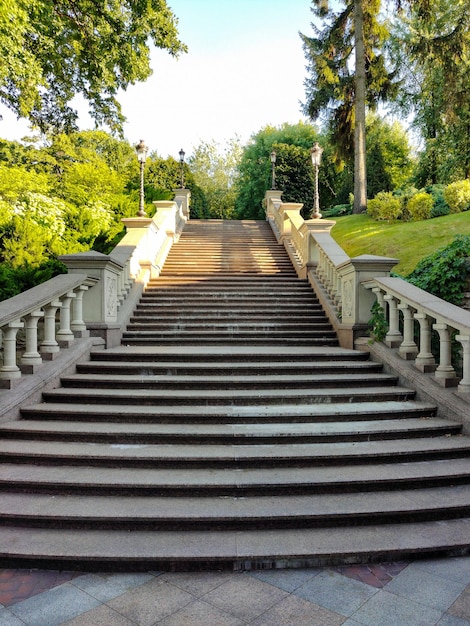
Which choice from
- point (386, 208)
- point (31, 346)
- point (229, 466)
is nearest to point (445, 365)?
point (229, 466)

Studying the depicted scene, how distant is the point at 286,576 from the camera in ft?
9.49

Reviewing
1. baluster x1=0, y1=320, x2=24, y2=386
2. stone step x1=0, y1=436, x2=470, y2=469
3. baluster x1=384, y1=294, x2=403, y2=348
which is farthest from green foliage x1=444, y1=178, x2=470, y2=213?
baluster x1=0, y1=320, x2=24, y2=386

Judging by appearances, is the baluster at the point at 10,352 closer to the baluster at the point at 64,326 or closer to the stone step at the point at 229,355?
the baluster at the point at 64,326

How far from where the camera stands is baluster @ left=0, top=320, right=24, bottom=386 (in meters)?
4.84

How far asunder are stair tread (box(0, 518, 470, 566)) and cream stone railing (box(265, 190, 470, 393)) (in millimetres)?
2269

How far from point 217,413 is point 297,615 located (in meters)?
2.32

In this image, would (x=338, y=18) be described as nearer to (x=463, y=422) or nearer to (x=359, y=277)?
(x=359, y=277)

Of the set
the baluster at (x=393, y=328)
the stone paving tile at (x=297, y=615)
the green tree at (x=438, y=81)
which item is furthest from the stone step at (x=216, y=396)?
the green tree at (x=438, y=81)

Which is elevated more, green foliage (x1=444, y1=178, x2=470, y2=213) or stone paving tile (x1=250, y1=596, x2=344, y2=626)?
green foliage (x1=444, y1=178, x2=470, y2=213)

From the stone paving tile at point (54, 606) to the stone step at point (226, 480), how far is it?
927 mm

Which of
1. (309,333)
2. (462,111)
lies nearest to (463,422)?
(309,333)

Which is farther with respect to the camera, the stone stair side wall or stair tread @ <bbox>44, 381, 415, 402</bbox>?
stair tread @ <bbox>44, 381, 415, 402</bbox>

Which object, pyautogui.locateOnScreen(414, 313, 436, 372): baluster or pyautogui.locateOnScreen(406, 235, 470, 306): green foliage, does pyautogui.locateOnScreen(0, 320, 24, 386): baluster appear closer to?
pyautogui.locateOnScreen(414, 313, 436, 372): baluster

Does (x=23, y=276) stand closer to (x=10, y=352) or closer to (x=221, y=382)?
(x=10, y=352)
